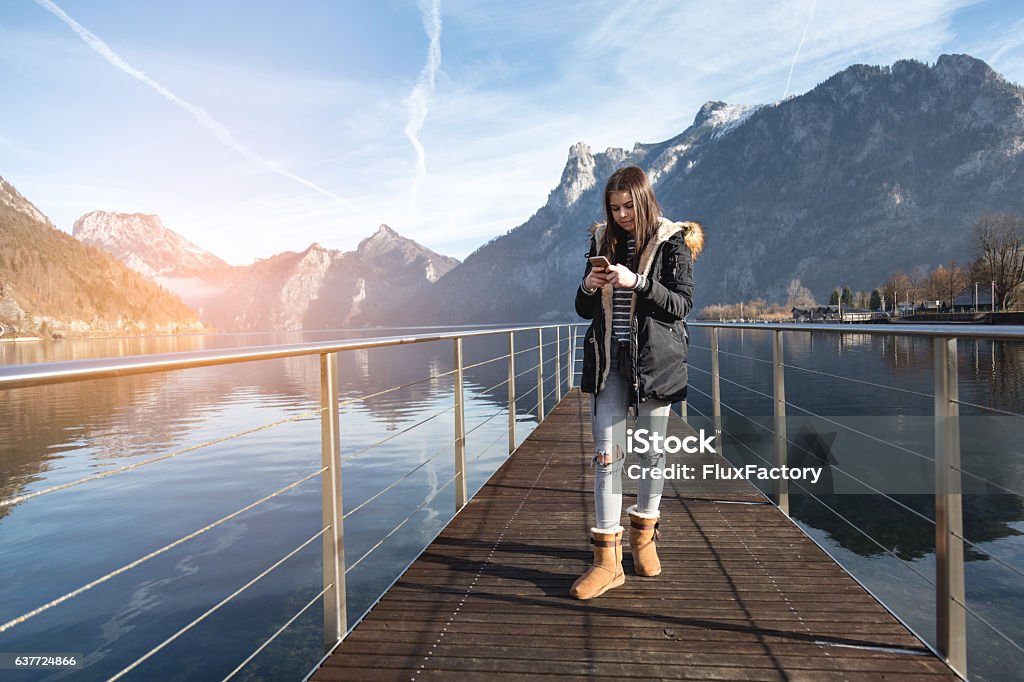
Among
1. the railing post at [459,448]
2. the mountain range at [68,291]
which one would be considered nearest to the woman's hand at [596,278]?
the railing post at [459,448]

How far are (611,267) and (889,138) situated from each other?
13125 centimetres

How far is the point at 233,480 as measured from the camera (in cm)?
940

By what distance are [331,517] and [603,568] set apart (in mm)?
898

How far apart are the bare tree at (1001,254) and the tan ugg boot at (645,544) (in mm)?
56356

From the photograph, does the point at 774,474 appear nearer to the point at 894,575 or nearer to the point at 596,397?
the point at 596,397

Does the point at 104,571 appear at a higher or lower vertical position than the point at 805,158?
lower

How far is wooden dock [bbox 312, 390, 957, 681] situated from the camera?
156 centimetres

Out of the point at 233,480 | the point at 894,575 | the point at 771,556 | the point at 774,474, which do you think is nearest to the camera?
the point at 771,556

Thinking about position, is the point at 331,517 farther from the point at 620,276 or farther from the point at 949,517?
the point at 949,517

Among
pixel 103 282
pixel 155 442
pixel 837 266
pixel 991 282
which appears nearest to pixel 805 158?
pixel 837 266

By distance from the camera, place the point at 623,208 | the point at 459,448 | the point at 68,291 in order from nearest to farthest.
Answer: the point at 623,208 < the point at 459,448 < the point at 68,291

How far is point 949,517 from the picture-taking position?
5.13 feet

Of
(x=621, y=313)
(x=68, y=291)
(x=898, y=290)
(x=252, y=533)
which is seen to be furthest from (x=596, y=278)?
(x=68, y=291)

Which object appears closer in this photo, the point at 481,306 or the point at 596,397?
the point at 596,397
